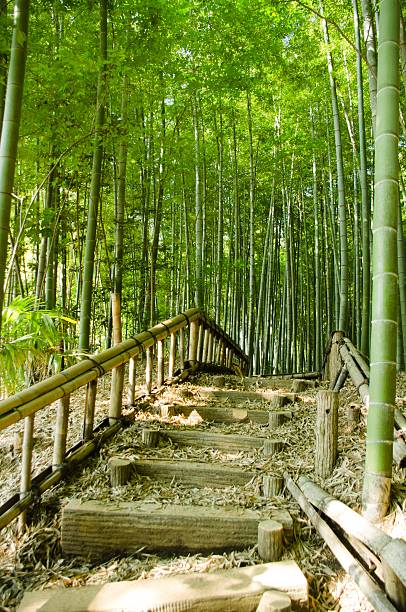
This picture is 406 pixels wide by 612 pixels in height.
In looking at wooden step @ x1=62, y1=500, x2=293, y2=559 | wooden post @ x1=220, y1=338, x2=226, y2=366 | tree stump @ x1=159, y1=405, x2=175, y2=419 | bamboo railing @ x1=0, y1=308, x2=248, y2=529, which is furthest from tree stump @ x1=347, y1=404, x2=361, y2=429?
wooden post @ x1=220, y1=338, x2=226, y2=366

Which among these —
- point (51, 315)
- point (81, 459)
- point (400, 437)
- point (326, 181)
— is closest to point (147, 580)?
point (81, 459)

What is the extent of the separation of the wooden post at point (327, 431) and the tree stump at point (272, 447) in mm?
339

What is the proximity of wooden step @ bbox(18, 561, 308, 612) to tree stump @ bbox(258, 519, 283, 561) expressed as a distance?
0.44ft

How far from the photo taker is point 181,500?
2.05 meters

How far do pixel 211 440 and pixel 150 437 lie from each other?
1.19 feet

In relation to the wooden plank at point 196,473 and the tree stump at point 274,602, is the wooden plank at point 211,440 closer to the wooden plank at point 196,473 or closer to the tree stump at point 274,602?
the wooden plank at point 196,473

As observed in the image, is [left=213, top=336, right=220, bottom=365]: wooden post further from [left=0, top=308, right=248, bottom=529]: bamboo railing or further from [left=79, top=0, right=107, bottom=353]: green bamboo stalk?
[left=79, top=0, right=107, bottom=353]: green bamboo stalk

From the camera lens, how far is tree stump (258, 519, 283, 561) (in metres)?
1.71

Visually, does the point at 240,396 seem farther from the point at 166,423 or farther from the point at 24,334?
the point at 24,334

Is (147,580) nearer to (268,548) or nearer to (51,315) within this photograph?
(268,548)

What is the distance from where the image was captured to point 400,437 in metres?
2.04

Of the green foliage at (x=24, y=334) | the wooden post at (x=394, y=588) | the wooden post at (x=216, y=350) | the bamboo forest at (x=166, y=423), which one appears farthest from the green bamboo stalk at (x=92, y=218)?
the wooden post at (x=216, y=350)

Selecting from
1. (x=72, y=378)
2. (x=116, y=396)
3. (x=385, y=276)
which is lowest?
(x=116, y=396)

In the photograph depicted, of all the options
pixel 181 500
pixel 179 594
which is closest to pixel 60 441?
pixel 181 500
